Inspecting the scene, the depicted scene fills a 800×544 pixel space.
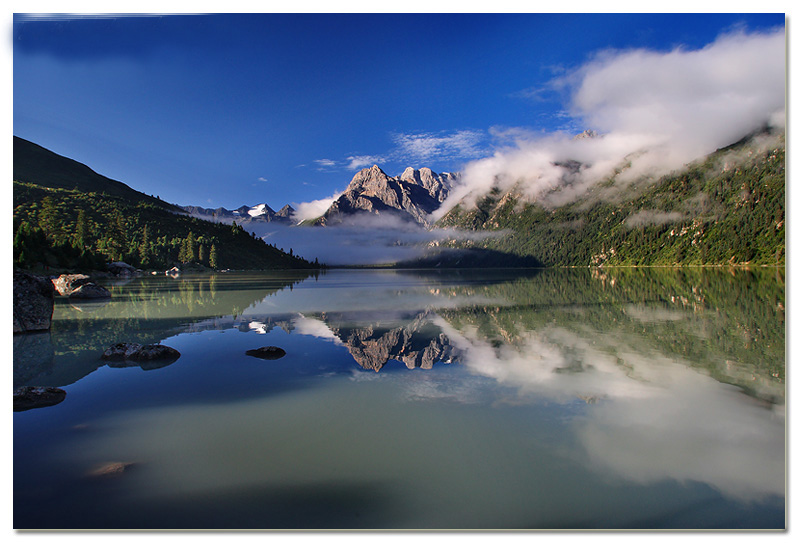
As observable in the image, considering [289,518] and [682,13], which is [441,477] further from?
[682,13]

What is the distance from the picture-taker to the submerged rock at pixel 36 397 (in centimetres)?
859

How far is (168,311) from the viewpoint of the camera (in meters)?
27.1

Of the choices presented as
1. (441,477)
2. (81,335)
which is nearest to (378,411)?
(441,477)

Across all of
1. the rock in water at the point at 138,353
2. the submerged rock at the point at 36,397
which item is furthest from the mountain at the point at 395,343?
the submerged rock at the point at 36,397

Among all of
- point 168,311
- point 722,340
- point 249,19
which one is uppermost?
point 249,19

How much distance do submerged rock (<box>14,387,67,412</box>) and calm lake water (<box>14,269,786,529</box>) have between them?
33 centimetres

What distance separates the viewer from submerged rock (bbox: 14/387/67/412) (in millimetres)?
8594

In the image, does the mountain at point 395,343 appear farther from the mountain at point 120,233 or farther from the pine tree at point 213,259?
the pine tree at point 213,259

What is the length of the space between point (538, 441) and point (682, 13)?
29.2 ft

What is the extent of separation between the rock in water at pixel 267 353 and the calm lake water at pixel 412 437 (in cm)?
42

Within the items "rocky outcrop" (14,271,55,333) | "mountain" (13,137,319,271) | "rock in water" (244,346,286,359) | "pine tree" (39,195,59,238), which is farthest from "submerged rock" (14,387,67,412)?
"pine tree" (39,195,59,238)

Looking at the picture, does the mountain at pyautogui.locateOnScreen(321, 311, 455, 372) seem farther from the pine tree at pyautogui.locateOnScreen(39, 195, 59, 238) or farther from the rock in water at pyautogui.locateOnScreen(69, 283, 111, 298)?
the pine tree at pyautogui.locateOnScreen(39, 195, 59, 238)

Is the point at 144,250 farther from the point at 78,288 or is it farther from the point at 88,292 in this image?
the point at 88,292

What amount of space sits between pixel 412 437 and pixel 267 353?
847cm
